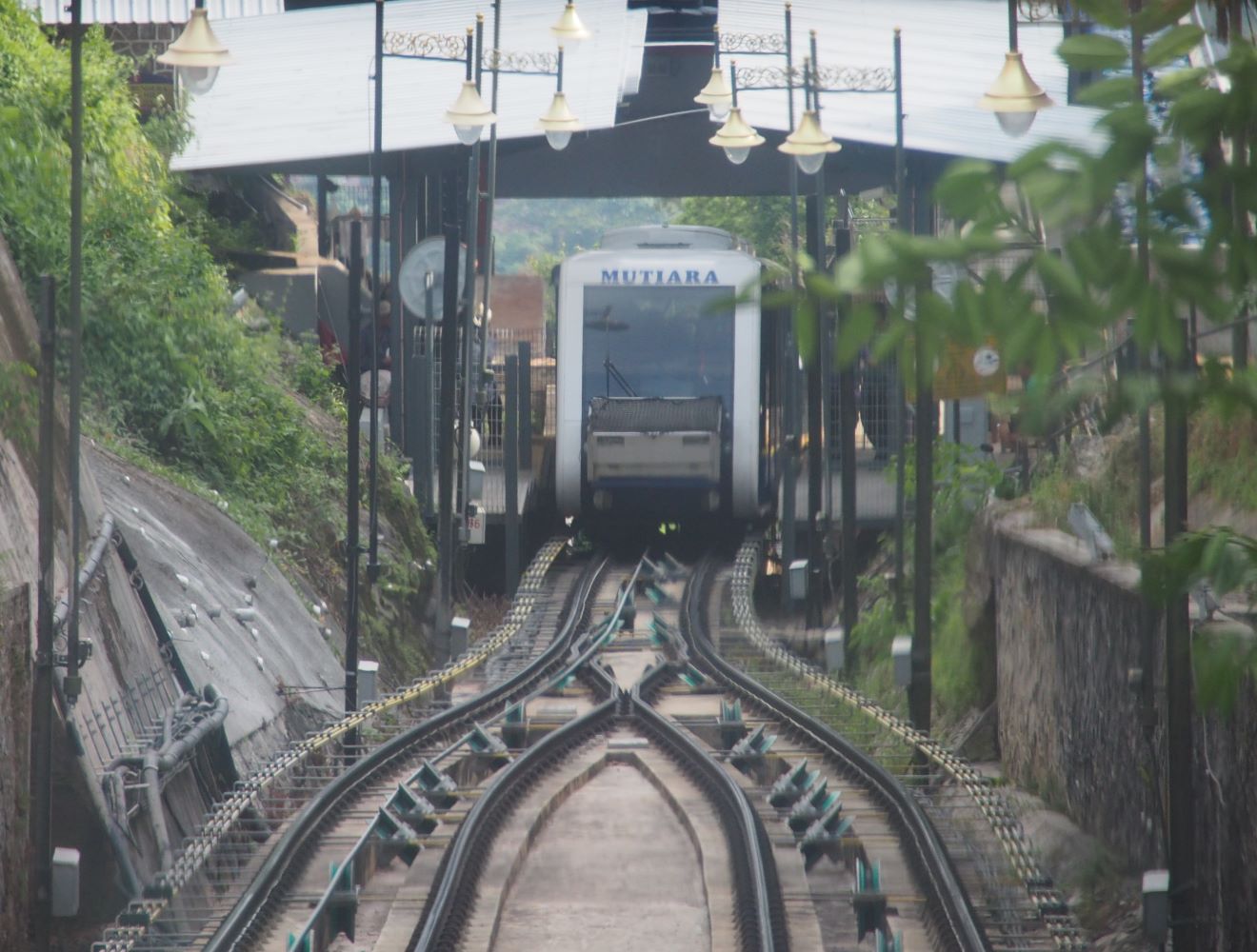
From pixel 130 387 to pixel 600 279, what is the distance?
19.8ft

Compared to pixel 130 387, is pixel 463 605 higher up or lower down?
lower down

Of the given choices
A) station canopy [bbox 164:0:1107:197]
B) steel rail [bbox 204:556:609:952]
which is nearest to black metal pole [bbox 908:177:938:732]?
steel rail [bbox 204:556:609:952]

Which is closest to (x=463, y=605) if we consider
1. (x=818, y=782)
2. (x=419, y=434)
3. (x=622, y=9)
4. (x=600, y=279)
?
(x=419, y=434)

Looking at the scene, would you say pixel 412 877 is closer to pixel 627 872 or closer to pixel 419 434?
pixel 627 872

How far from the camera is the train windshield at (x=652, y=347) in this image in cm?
2275

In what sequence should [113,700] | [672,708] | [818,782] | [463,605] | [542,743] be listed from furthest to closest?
[463,605], [672,708], [542,743], [818,782], [113,700]

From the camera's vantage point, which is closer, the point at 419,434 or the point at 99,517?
the point at 99,517

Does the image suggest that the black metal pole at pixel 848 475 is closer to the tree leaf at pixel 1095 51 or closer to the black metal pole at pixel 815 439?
the black metal pole at pixel 815 439

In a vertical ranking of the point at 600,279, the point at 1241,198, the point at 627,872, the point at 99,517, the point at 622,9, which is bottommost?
the point at 627,872

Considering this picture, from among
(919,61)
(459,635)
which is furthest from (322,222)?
(459,635)

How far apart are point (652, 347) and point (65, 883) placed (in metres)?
15.6

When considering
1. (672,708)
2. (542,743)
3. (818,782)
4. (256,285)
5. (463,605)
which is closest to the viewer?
(818,782)

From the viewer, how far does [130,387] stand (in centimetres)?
1962

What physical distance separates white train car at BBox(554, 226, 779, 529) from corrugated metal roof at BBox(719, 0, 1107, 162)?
4063mm
